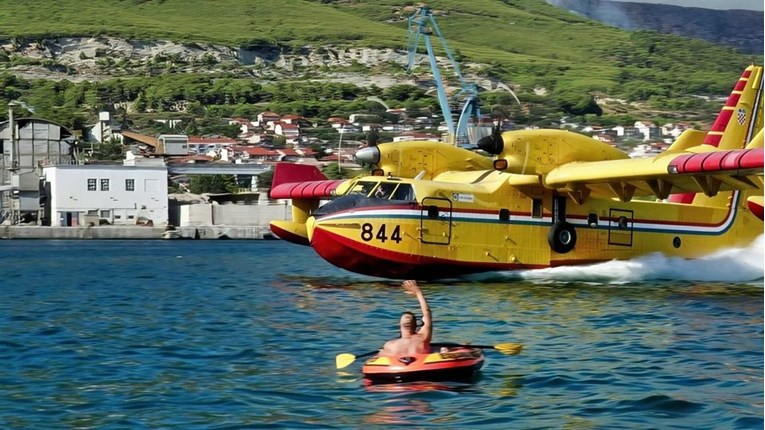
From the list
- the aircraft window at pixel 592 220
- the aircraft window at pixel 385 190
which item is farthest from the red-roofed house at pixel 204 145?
the aircraft window at pixel 385 190

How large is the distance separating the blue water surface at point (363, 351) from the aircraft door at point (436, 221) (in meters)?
1.28

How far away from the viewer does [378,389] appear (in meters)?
16.9

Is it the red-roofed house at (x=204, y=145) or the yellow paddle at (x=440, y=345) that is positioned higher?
the red-roofed house at (x=204, y=145)

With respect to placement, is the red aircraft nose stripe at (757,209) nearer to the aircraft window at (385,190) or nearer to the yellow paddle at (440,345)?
the aircraft window at (385,190)

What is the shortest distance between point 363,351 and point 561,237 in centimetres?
1470

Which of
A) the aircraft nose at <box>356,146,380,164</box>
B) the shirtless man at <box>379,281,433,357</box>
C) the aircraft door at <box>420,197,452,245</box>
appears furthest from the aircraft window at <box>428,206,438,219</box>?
the shirtless man at <box>379,281,433,357</box>

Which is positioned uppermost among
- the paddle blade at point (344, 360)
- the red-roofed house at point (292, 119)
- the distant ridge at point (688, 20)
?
the distant ridge at point (688, 20)

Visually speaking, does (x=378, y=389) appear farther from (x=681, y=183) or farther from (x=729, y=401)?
(x=681, y=183)

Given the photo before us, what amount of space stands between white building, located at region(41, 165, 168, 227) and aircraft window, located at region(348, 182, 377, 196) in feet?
181

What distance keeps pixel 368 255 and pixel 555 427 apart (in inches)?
705

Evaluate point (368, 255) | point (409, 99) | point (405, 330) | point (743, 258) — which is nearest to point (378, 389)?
point (405, 330)

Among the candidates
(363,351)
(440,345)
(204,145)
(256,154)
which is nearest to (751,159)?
(363,351)

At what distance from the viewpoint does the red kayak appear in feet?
55.1

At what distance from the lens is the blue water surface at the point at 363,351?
15.6 metres
